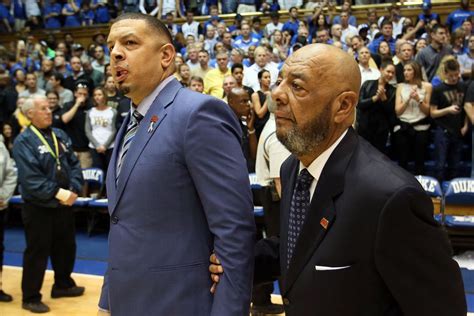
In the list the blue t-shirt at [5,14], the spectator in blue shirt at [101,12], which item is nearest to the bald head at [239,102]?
the spectator in blue shirt at [101,12]

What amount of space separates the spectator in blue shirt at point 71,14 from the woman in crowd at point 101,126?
8514 millimetres

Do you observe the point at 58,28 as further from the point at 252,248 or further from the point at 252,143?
the point at 252,248

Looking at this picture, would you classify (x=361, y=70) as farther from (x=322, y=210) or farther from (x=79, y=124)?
(x=322, y=210)

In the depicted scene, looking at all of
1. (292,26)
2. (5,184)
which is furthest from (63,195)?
(292,26)

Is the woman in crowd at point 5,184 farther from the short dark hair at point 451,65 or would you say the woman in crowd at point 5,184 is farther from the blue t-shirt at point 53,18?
the blue t-shirt at point 53,18

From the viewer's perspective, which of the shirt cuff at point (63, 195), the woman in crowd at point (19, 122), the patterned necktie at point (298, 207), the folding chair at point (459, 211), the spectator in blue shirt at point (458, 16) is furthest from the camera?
the spectator in blue shirt at point (458, 16)

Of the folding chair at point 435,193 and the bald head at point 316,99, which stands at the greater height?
the bald head at point 316,99

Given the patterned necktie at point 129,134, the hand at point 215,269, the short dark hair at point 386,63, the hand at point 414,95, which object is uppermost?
the patterned necktie at point 129,134

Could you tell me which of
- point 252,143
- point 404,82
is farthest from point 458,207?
point 252,143

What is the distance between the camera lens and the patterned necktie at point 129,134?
212 centimetres

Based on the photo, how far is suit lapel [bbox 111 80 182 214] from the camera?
202 centimetres

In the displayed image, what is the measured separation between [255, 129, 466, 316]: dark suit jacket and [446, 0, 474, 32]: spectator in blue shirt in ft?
33.9

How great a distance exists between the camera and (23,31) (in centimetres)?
1627

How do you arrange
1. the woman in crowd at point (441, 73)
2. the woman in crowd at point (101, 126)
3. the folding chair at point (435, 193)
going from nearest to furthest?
the folding chair at point (435, 193), the woman in crowd at point (441, 73), the woman in crowd at point (101, 126)
